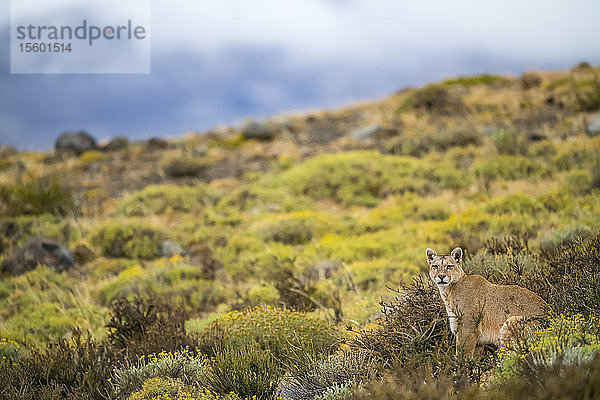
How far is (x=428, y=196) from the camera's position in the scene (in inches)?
531

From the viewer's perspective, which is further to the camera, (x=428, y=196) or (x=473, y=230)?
(x=428, y=196)

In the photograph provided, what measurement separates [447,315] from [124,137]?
25087mm

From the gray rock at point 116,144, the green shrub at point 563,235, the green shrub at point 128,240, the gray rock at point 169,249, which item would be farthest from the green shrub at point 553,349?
the gray rock at point 116,144

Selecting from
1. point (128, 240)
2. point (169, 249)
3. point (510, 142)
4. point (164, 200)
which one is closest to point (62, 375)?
point (169, 249)

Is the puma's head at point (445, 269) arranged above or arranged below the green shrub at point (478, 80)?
below

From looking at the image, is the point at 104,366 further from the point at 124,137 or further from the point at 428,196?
the point at 124,137

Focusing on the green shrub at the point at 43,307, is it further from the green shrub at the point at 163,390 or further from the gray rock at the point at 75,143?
the gray rock at the point at 75,143

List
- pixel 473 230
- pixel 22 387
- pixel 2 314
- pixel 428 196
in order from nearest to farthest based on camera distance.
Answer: pixel 22 387 → pixel 2 314 → pixel 473 230 → pixel 428 196

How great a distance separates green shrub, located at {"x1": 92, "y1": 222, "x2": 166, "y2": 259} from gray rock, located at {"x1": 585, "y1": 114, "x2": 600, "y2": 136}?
13.1 m

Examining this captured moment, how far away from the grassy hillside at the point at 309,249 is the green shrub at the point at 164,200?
0.08m

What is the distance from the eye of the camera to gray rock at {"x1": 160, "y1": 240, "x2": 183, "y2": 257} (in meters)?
11.9

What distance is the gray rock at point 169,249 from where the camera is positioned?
470 inches

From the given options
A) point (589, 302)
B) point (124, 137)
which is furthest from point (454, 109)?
point (589, 302)

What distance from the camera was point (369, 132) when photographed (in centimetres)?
2112
